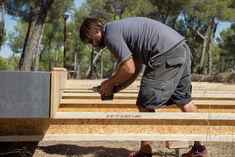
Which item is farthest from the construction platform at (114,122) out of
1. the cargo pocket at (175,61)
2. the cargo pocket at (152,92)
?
Answer: the cargo pocket at (175,61)

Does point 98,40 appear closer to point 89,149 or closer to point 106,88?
point 106,88

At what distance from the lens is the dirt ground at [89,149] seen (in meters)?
4.37

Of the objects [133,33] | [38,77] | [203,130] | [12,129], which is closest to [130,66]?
[133,33]

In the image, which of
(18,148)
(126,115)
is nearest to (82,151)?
(18,148)

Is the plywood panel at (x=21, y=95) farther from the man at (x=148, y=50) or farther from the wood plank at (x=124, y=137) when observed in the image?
the wood plank at (x=124, y=137)

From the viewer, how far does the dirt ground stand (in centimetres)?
437

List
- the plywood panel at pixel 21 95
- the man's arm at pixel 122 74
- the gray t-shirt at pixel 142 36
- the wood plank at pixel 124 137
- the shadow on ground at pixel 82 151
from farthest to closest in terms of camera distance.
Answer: the shadow on ground at pixel 82 151 → the wood plank at pixel 124 137 → the gray t-shirt at pixel 142 36 → the man's arm at pixel 122 74 → the plywood panel at pixel 21 95

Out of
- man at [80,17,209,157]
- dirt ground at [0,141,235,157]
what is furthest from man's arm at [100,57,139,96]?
dirt ground at [0,141,235,157]

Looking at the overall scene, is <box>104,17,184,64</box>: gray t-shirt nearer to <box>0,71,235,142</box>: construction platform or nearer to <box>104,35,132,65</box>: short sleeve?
<box>104,35,132,65</box>: short sleeve

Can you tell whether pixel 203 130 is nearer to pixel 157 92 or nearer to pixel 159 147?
pixel 159 147

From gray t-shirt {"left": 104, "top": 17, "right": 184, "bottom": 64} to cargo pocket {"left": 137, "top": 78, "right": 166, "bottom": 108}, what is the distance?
0.70 feet

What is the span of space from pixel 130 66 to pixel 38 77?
2.40ft

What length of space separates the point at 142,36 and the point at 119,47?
0.34m

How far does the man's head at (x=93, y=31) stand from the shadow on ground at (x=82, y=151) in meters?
1.45
